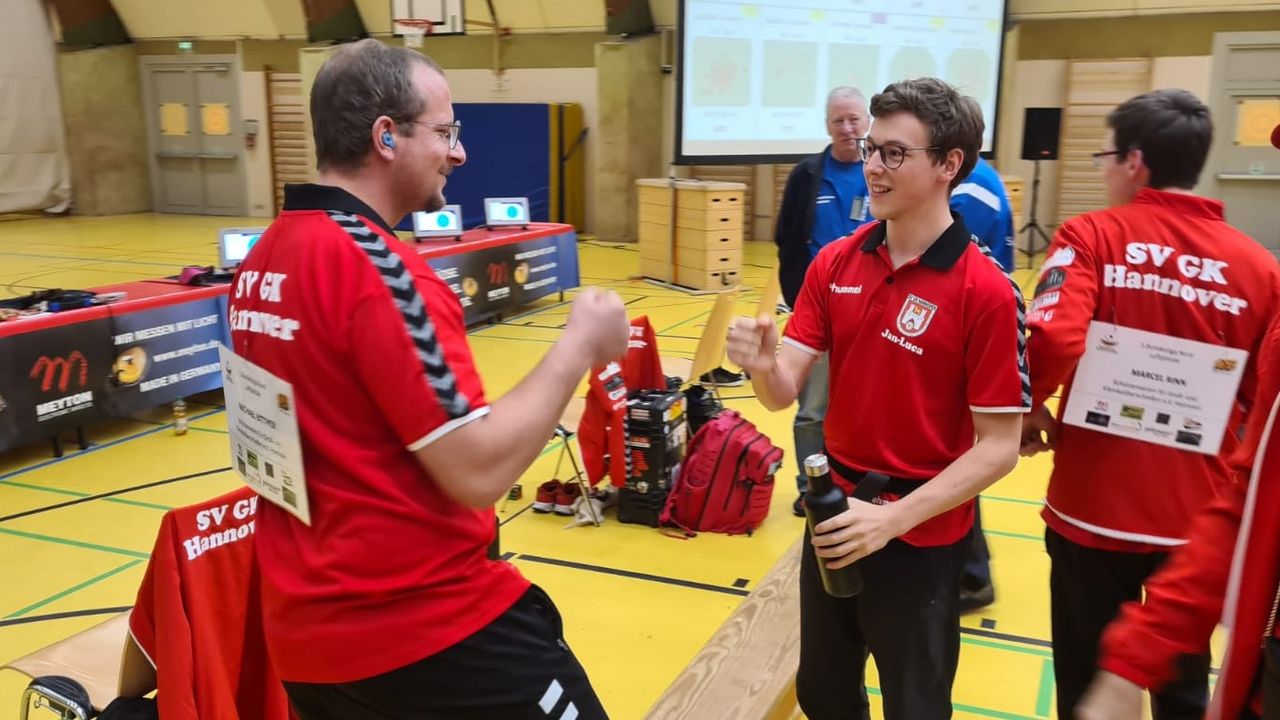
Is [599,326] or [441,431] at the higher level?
[599,326]

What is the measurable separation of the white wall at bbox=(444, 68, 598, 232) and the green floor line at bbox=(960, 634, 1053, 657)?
13.5m

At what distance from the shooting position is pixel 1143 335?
227 centimetres

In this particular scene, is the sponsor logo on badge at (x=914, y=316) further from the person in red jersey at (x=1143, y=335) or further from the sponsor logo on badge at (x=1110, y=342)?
the sponsor logo on badge at (x=1110, y=342)

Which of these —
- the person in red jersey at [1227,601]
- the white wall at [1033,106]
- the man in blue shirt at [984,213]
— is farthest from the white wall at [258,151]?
the person in red jersey at [1227,601]

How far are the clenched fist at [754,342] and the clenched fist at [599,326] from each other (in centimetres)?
56

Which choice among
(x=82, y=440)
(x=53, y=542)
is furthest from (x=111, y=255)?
(x=53, y=542)

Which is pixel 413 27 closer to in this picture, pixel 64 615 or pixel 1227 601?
pixel 64 615

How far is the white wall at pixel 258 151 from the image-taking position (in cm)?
1934

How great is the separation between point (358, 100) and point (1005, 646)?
10.8ft

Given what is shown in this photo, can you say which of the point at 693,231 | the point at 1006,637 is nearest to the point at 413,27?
the point at 693,231

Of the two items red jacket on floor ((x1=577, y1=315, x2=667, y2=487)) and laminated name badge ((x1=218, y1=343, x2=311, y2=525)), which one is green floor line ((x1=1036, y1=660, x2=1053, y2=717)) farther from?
laminated name badge ((x1=218, y1=343, x2=311, y2=525))

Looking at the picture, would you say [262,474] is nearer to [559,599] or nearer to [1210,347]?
[1210,347]

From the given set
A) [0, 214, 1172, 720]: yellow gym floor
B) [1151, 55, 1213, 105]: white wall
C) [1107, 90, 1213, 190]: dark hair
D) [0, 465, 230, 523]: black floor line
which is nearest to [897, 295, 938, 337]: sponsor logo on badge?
[1107, 90, 1213, 190]: dark hair

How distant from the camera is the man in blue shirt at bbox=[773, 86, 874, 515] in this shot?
4.66m
